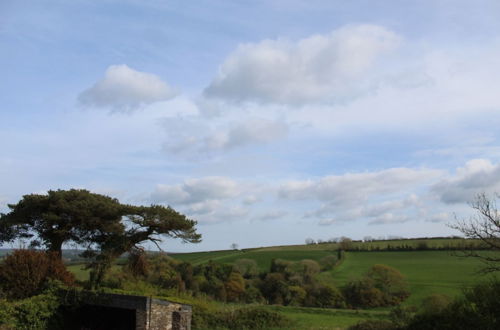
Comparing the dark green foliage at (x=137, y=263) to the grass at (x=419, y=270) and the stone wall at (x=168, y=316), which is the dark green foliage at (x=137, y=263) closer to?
the stone wall at (x=168, y=316)

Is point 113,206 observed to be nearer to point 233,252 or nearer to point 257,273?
point 257,273

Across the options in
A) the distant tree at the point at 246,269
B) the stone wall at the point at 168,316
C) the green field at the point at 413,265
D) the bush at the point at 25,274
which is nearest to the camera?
the stone wall at the point at 168,316

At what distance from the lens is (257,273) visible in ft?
183

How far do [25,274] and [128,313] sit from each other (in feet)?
17.1

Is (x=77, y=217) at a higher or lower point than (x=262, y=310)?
higher

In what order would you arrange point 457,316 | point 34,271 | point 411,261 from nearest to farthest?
point 457,316, point 34,271, point 411,261

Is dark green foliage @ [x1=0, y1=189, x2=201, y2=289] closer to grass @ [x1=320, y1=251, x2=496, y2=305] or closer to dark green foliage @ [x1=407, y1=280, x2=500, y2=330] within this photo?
dark green foliage @ [x1=407, y1=280, x2=500, y2=330]

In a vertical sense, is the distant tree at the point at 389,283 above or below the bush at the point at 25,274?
below

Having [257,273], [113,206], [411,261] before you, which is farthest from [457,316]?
[411,261]

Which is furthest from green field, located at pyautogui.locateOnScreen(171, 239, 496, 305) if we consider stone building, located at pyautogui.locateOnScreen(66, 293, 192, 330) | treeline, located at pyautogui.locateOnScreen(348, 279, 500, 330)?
stone building, located at pyautogui.locateOnScreen(66, 293, 192, 330)

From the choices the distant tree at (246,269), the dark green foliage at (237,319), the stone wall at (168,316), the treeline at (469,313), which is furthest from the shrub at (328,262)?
the treeline at (469,313)

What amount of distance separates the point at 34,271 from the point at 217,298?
1023 inches

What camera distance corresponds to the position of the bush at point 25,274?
863 inches

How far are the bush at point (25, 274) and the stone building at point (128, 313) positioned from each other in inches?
75.9
